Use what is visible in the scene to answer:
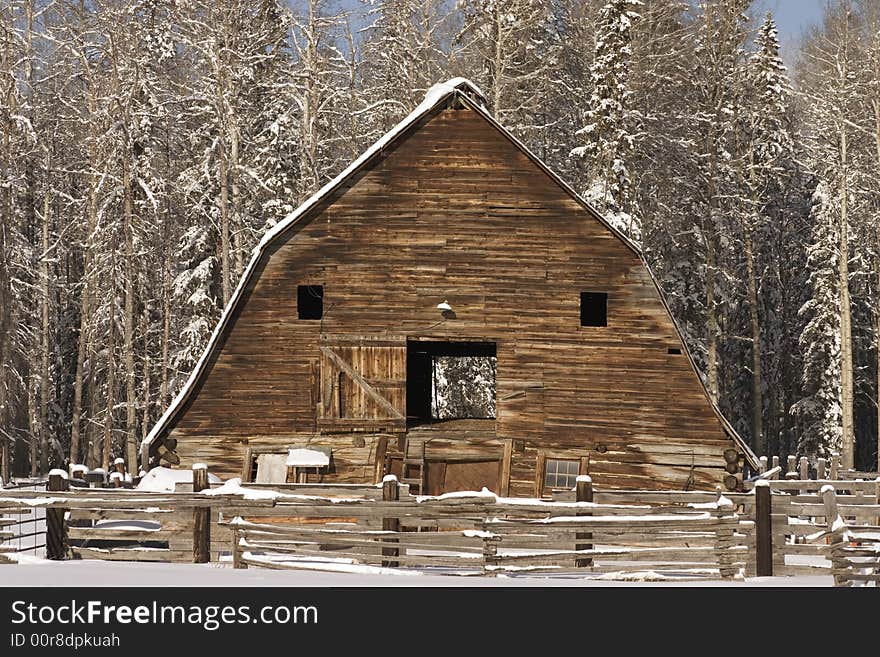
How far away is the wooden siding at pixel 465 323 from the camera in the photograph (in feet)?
78.7

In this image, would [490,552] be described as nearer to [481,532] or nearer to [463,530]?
[481,532]

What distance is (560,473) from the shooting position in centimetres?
2417

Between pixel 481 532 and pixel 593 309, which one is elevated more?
pixel 593 309

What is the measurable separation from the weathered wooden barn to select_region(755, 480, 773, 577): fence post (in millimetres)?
6408

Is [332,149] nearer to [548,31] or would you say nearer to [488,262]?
[548,31]

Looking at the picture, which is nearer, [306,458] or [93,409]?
[306,458]

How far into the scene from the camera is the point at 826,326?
1838 inches

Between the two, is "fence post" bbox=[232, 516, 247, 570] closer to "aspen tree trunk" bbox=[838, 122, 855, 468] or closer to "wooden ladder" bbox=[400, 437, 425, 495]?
"wooden ladder" bbox=[400, 437, 425, 495]

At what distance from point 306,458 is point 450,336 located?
386cm

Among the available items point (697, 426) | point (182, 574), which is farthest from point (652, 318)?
point (182, 574)

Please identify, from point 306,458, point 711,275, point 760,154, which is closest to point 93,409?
point 711,275

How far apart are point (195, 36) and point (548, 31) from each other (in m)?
14.5

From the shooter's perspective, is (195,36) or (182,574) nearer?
(182,574)

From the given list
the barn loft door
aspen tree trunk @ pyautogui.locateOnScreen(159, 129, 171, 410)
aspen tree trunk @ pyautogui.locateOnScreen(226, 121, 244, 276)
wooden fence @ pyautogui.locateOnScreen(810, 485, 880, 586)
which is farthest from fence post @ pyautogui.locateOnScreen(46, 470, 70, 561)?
aspen tree trunk @ pyautogui.locateOnScreen(159, 129, 171, 410)
